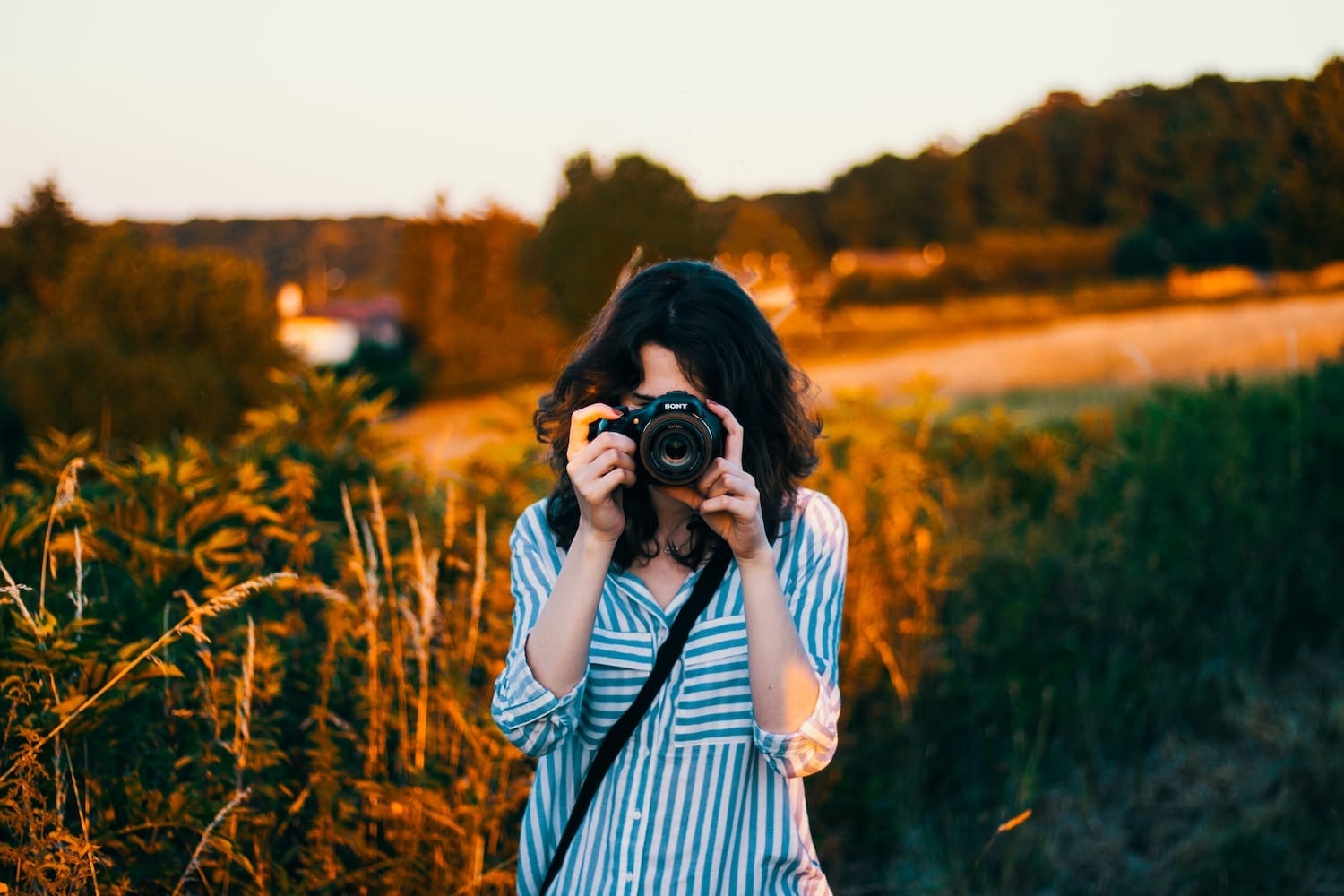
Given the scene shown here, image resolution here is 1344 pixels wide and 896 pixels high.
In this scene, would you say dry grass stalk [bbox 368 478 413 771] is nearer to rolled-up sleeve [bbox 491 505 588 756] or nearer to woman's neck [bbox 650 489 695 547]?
rolled-up sleeve [bbox 491 505 588 756]

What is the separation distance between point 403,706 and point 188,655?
487 millimetres

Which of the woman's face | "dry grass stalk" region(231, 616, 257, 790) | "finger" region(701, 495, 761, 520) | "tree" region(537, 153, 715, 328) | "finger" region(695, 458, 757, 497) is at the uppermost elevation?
"tree" region(537, 153, 715, 328)

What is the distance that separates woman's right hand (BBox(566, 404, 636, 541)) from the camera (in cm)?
164

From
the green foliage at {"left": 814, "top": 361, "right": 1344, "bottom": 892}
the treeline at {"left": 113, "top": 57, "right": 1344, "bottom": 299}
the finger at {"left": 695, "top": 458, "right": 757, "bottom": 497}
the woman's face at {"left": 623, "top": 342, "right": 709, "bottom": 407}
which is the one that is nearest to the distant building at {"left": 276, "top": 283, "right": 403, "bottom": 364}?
the treeline at {"left": 113, "top": 57, "right": 1344, "bottom": 299}

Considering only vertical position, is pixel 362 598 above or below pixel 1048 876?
above

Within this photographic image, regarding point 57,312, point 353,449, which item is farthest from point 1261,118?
point 57,312

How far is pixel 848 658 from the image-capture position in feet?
11.6

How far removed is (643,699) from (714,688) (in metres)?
0.12

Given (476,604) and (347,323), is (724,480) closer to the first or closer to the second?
(476,604)

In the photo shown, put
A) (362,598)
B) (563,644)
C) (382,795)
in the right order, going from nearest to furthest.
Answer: (563,644), (382,795), (362,598)

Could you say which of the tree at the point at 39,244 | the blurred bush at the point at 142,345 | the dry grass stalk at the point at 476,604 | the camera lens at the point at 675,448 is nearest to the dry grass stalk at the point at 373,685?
the dry grass stalk at the point at 476,604

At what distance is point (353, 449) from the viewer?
329 cm

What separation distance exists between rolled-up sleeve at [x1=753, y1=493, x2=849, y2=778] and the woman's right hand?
13.2 inches

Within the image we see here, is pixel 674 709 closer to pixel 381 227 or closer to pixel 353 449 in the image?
pixel 353 449
